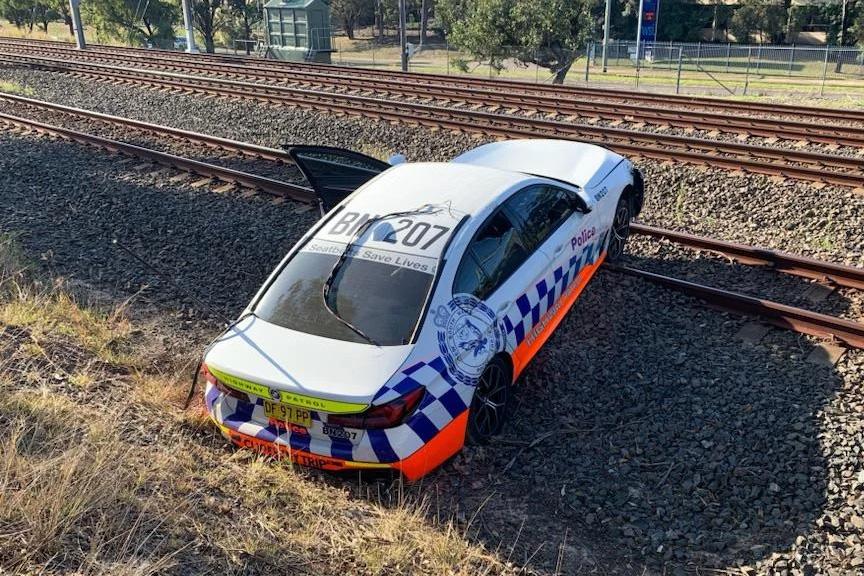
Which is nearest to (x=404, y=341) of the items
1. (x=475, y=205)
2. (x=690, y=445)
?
(x=475, y=205)

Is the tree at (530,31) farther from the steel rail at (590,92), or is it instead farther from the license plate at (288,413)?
the license plate at (288,413)

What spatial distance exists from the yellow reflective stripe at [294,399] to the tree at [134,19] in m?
47.2

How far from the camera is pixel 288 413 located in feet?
14.8

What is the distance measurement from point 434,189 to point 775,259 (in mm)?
4057

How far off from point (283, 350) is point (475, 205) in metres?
1.72

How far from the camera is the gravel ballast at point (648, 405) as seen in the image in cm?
436

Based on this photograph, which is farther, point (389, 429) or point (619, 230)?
point (619, 230)

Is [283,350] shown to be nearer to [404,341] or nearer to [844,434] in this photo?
[404,341]

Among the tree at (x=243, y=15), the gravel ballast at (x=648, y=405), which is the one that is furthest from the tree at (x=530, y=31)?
the tree at (x=243, y=15)

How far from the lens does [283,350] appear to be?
4727 millimetres

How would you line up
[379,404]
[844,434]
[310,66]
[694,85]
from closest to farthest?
[379,404], [844,434], [310,66], [694,85]

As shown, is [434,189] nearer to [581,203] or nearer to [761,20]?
[581,203]

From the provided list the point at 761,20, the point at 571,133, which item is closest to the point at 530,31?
the point at 571,133

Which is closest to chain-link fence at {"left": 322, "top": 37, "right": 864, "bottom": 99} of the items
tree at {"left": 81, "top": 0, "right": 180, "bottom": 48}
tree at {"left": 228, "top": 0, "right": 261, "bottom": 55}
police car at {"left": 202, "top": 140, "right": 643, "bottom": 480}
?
tree at {"left": 228, "top": 0, "right": 261, "bottom": 55}
